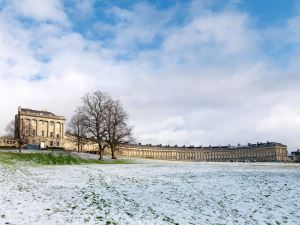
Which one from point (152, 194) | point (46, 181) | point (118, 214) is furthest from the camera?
point (46, 181)

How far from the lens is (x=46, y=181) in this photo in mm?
34375

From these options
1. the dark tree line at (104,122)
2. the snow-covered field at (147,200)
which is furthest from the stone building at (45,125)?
the snow-covered field at (147,200)

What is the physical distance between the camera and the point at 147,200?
2688 cm

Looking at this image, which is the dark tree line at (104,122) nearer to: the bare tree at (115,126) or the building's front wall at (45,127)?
the bare tree at (115,126)

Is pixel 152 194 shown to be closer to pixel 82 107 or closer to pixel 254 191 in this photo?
pixel 254 191

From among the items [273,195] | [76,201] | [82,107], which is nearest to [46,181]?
[76,201]

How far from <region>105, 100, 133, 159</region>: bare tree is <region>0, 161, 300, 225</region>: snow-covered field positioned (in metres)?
47.6

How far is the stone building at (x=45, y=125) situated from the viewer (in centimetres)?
16650

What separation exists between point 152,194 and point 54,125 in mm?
149972

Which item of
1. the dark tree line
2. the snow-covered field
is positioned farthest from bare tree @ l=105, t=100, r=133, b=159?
the snow-covered field

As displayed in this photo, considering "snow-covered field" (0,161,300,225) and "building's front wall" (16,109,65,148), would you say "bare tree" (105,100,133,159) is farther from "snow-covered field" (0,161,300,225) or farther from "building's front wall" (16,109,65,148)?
"building's front wall" (16,109,65,148)

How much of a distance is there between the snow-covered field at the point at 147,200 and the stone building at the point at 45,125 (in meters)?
134

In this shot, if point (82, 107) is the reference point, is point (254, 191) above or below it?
below

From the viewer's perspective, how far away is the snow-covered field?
22.2 meters
